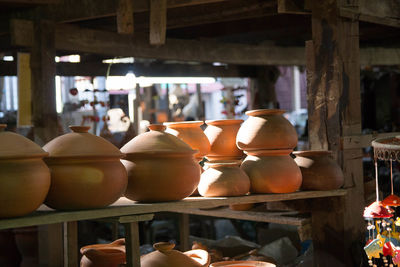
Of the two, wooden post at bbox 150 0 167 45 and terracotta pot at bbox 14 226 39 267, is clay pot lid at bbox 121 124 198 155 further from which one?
terracotta pot at bbox 14 226 39 267

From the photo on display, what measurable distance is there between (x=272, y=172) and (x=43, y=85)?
2356mm

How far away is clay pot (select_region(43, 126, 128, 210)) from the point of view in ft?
9.70

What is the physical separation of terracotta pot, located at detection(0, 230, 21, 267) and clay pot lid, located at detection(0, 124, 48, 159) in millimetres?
3752

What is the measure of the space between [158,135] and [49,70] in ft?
7.26

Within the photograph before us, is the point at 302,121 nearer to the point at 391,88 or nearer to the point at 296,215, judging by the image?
the point at 391,88

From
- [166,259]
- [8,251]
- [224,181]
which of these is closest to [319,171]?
[224,181]

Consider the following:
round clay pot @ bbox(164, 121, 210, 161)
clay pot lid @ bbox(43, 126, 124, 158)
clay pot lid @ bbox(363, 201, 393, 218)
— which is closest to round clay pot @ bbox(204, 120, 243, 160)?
round clay pot @ bbox(164, 121, 210, 161)

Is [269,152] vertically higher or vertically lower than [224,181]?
higher

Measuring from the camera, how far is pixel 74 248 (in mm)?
3775

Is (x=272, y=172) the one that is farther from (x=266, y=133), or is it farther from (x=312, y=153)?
(x=312, y=153)

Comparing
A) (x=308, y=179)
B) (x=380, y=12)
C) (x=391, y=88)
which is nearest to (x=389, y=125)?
(x=391, y=88)

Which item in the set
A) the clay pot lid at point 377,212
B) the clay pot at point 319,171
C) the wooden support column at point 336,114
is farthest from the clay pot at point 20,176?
the wooden support column at point 336,114

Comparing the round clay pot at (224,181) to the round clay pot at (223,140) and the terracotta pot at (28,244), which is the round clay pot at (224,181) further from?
the terracotta pot at (28,244)

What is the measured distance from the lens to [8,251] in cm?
624
